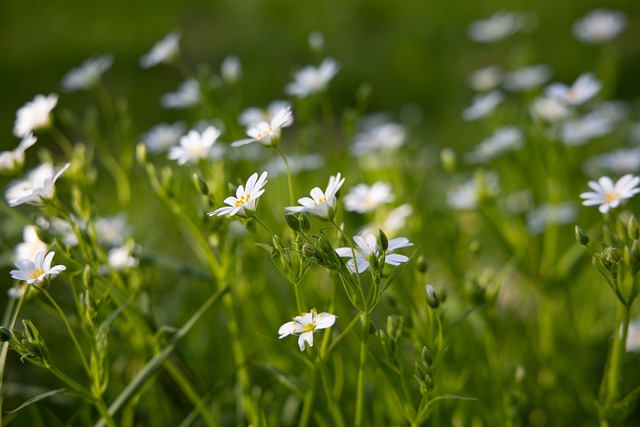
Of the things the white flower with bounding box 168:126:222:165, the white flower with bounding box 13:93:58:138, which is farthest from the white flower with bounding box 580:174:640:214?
the white flower with bounding box 13:93:58:138

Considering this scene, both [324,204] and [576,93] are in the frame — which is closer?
[324,204]

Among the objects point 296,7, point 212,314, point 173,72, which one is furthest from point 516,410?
point 296,7

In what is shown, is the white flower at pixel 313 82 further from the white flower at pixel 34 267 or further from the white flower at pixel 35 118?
the white flower at pixel 34 267

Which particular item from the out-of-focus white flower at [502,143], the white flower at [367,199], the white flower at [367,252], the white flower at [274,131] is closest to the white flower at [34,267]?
the white flower at [274,131]

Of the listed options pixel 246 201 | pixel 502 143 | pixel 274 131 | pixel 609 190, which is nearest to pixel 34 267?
pixel 246 201

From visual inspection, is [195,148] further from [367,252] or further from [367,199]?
[367,252]

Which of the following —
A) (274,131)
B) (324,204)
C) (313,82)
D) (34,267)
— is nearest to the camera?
(324,204)

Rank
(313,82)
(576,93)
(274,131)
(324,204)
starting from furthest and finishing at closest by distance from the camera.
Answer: (576,93), (313,82), (274,131), (324,204)

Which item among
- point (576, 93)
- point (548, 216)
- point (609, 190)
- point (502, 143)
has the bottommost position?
point (548, 216)

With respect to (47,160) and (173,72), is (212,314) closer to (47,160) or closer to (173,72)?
(47,160)
